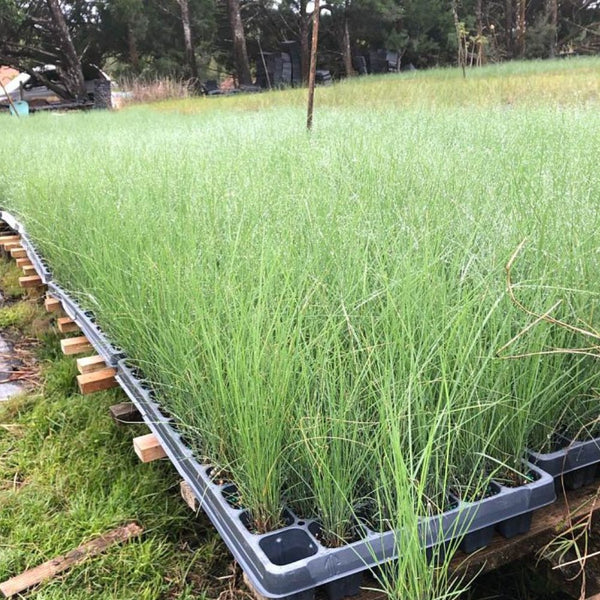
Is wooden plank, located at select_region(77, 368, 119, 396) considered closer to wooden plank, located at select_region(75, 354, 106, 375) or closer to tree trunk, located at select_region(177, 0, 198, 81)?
wooden plank, located at select_region(75, 354, 106, 375)

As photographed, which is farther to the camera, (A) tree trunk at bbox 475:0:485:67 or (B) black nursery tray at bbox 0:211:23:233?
(A) tree trunk at bbox 475:0:485:67

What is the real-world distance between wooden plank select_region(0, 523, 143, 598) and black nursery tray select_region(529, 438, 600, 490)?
2.92 feet

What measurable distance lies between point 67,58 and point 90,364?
52.1 ft

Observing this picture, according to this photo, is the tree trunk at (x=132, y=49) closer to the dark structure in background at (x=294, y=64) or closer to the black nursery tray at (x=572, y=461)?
the dark structure in background at (x=294, y=64)

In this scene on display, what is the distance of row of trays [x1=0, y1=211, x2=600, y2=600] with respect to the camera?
0.91m

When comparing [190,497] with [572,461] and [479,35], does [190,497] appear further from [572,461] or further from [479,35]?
[479,35]

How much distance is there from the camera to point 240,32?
1648cm

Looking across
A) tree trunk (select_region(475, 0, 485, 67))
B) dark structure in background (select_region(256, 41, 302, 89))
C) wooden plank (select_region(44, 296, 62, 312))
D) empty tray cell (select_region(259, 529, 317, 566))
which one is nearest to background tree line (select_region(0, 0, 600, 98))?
tree trunk (select_region(475, 0, 485, 67))

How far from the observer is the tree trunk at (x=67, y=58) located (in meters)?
14.7

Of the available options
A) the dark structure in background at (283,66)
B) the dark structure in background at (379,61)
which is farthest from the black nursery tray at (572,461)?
the dark structure in background at (379,61)

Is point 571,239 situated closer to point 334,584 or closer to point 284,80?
point 334,584

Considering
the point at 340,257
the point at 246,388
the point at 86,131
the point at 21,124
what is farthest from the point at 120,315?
the point at 21,124

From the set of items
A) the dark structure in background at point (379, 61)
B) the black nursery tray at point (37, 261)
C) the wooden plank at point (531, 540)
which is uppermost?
the dark structure in background at point (379, 61)

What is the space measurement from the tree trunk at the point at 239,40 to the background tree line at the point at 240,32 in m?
0.03
